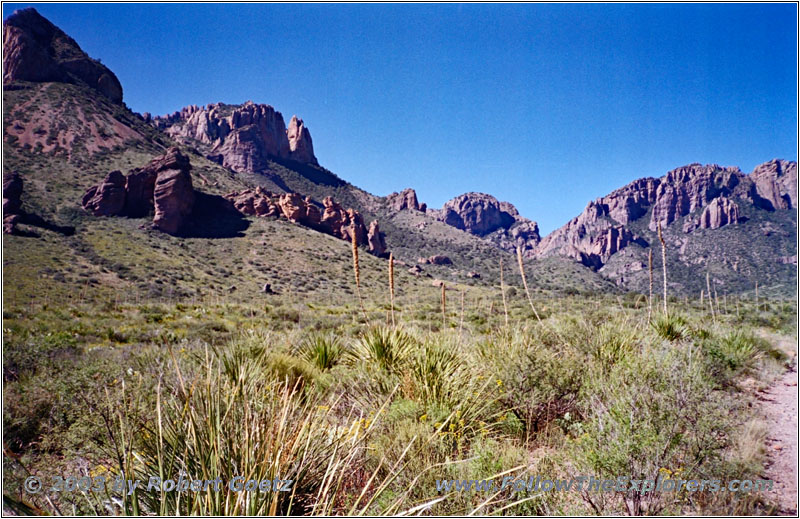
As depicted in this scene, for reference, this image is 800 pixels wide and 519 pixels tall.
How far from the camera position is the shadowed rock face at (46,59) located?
2452 inches

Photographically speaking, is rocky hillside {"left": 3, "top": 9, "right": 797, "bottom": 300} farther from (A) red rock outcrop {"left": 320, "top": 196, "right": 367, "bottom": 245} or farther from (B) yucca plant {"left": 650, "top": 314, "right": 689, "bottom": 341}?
(B) yucca plant {"left": 650, "top": 314, "right": 689, "bottom": 341}

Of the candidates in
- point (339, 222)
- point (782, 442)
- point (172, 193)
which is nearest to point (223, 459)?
point (782, 442)

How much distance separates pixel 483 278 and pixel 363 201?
44.7m

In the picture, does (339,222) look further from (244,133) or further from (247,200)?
(244,133)

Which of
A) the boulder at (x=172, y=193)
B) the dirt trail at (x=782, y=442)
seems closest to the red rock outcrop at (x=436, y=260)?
the boulder at (x=172, y=193)

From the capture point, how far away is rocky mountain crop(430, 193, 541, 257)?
6294 inches

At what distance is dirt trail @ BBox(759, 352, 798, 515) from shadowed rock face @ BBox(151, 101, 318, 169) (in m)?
112

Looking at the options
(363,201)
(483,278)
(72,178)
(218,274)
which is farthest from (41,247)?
(363,201)

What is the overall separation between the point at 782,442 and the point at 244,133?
125742 mm

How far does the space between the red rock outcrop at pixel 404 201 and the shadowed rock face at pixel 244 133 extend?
33693mm

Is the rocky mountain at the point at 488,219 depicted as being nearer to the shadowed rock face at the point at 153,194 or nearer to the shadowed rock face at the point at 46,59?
the shadowed rock face at the point at 46,59

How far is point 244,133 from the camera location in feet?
371

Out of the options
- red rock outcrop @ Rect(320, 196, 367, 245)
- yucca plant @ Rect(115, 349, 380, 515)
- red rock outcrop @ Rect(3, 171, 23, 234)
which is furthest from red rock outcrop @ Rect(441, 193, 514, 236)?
yucca plant @ Rect(115, 349, 380, 515)

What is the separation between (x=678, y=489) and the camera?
2.94 m
